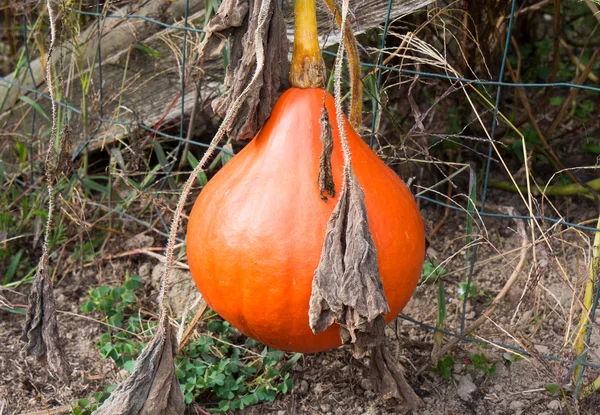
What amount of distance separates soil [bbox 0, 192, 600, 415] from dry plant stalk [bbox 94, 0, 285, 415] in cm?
48

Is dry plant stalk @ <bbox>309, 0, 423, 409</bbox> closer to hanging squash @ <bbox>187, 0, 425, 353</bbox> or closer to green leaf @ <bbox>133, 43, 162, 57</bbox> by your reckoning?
hanging squash @ <bbox>187, 0, 425, 353</bbox>

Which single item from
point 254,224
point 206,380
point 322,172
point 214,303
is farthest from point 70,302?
point 322,172

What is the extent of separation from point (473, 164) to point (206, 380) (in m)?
1.37

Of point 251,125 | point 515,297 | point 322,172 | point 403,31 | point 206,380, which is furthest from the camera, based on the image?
point 403,31

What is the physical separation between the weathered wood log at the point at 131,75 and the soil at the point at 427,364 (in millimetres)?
651

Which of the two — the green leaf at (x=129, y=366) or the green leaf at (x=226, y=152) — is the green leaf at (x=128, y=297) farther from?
the green leaf at (x=226, y=152)

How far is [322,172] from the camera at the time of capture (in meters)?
1.63

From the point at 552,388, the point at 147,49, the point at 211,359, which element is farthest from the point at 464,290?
the point at 147,49

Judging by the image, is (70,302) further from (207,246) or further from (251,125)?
(251,125)

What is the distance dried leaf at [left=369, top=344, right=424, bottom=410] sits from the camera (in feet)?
6.58

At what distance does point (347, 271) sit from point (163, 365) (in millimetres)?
492

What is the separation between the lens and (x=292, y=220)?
1.68 metres

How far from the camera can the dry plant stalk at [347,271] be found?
1.50 meters

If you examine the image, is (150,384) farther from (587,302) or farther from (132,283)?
(587,302)
